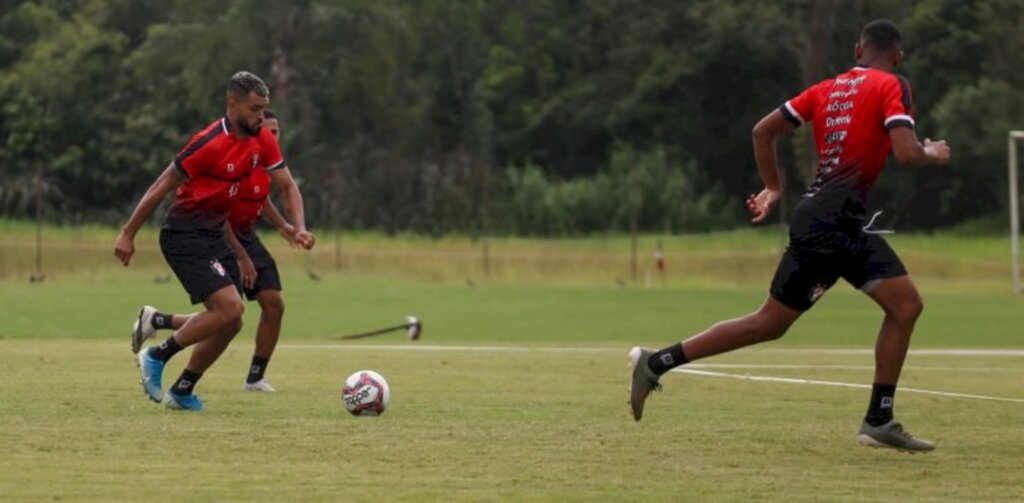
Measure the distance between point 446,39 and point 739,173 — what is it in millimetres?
12097

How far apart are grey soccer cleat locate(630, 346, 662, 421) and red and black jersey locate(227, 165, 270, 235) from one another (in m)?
3.97

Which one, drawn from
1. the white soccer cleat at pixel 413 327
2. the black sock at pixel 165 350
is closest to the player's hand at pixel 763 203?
the black sock at pixel 165 350

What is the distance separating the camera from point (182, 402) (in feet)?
42.7

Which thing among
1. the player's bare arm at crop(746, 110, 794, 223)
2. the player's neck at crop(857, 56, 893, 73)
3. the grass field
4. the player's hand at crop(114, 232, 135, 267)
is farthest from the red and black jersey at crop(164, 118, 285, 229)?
the player's neck at crop(857, 56, 893, 73)

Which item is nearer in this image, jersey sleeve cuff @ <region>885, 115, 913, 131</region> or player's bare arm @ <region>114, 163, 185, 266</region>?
jersey sleeve cuff @ <region>885, 115, 913, 131</region>

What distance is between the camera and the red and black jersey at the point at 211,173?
1281 cm

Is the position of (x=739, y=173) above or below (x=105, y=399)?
below

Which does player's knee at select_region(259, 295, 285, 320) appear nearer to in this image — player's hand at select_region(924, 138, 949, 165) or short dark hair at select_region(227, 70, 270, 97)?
short dark hair at select_region(227, 70, 270, 97)

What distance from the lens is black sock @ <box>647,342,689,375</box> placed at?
1173 centimetres

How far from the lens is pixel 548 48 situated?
75312 millimetres

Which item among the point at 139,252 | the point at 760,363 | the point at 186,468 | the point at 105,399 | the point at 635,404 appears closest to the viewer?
the point at 186,468

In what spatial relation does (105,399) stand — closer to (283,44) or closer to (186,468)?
(186,468)

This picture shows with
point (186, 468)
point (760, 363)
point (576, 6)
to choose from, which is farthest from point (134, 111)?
point (186, 468)

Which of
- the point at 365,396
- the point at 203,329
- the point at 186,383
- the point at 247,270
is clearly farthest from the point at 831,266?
the point at 247,270
